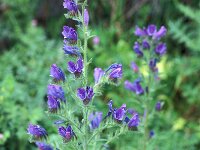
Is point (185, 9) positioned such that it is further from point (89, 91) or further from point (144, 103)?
point (89, 91)

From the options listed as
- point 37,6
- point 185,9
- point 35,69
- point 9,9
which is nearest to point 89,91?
point 35,69

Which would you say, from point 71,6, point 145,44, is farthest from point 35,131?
point 145,44

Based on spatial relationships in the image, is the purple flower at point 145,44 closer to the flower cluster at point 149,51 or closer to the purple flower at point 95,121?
the flower cluster at point 149,51

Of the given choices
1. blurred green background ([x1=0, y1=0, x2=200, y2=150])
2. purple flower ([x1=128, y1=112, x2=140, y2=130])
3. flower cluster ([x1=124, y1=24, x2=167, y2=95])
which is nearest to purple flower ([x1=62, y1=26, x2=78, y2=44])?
purple flower ([x1=128, y1=112, x2=140, y2=130])

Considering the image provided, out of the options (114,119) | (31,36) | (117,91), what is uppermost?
(31,36)

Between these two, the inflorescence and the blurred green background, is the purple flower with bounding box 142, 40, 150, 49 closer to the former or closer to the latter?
the blurred green background

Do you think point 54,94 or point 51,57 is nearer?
point 54,94

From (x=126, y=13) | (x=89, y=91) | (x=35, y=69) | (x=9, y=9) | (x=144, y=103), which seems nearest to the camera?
(x=89, y=91)

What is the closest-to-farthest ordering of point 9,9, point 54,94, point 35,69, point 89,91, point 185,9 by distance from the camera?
point 89,91
point 54,94
point 35,69
point 185,9
point 9,9
